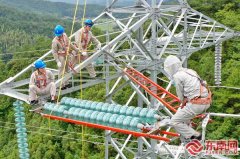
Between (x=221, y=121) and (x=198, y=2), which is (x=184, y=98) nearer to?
(x=221, y=121)

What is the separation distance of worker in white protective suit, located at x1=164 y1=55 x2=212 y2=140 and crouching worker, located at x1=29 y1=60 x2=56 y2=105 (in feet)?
14.9

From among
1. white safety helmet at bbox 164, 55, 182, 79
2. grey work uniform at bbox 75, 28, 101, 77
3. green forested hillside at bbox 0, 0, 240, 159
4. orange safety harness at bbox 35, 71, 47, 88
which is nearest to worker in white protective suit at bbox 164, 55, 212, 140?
white safety helmet at bbox 164, 55, 182, 79

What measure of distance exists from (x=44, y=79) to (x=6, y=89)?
1669 millimetres

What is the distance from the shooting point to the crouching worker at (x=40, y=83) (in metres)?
14.7

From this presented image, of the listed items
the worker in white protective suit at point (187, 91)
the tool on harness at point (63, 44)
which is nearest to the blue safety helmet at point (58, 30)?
the tool on harness at point (63, 44)

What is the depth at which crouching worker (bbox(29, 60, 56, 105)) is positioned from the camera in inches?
580

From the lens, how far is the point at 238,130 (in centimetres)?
2478

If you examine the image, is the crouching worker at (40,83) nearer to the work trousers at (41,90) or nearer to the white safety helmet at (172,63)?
the work trousers at (41,90)

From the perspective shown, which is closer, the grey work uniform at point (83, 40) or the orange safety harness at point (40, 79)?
the orange safety harness at point (40, 79)

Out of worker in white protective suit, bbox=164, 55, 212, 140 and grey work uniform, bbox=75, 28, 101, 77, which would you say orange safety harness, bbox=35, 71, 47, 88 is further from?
worker in white protective suit, bbox=164, 55, 212, 140

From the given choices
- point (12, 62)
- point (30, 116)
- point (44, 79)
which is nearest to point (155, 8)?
point (44, 79)

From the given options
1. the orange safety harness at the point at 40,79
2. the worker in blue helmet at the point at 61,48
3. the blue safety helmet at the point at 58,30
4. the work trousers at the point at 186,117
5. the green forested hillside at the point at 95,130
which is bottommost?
the green forested hillside at the point at 95,130

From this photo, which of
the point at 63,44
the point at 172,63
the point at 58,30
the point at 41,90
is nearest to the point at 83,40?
the point at 63,44

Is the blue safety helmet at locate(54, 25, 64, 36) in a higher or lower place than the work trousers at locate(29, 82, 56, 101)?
higher
